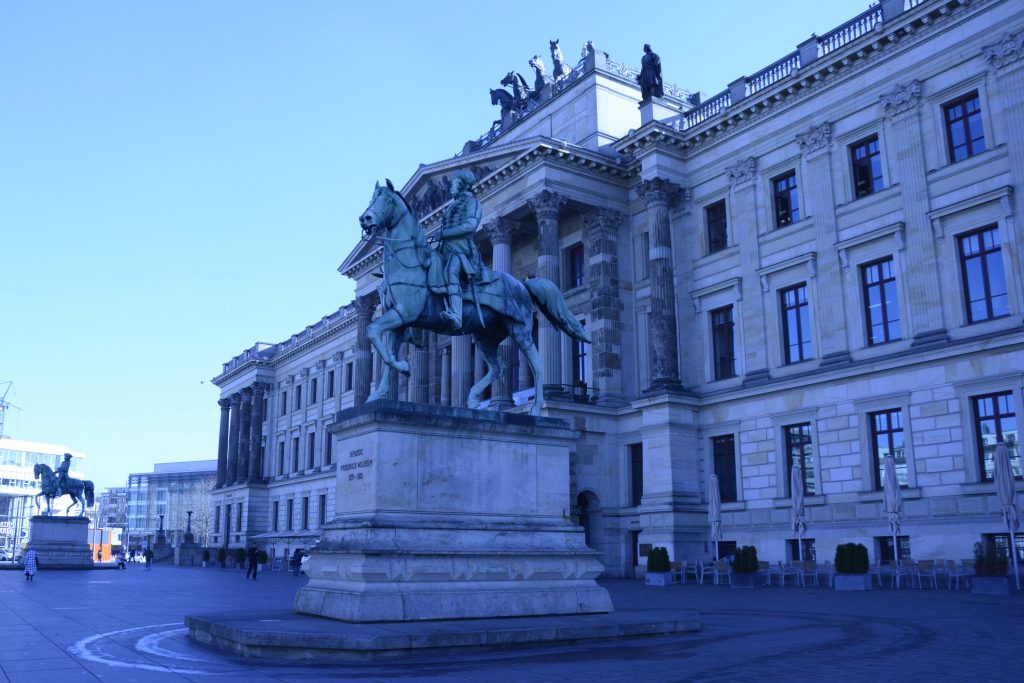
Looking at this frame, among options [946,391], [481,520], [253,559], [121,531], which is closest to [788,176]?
[946,391]

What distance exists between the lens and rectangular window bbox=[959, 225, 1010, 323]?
29.3 metres

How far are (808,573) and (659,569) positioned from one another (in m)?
5.30

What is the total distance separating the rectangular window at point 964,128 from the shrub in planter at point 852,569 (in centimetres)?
1431

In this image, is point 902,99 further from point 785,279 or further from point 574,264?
point 574,264

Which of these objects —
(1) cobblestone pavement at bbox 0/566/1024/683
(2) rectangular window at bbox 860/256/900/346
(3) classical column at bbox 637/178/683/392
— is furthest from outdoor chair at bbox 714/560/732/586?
(1) cobblestone pavement at bbox 0/566/1024/683

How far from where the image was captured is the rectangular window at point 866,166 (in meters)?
34.0

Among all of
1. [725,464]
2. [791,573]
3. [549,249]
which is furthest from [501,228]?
[791,573]

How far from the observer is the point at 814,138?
3606 centimetres

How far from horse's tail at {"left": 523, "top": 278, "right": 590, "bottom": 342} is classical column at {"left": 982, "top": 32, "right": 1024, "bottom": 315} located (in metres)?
18.9

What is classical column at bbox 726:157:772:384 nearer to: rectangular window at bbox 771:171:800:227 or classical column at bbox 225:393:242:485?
rectangular window at bbox 771:171:800:227

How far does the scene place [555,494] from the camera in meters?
14.7

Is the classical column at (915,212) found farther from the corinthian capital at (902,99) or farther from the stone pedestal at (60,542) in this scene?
the stone pedestal at (60,542)

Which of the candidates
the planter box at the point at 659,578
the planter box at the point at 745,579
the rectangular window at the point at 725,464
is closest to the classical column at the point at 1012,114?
the planter box at the point at 745,579

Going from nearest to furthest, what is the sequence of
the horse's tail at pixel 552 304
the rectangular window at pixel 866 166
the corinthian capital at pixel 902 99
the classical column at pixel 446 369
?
the horse's tail at pixel 552 304 → the corinthian capital at pixel 902 99 → the rectangular window at pixel 866 166 → the classical column at pixel 446 369
